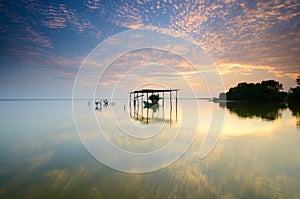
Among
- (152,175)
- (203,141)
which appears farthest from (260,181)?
(203,141)

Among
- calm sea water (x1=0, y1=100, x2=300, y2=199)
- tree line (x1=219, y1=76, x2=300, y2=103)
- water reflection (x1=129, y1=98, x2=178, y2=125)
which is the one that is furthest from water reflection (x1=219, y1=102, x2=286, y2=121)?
tree line (x1=219, y1=76, x2=300, y2=103)

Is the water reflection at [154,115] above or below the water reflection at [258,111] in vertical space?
below

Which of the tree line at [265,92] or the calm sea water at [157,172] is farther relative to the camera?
the tree line at [265,92]

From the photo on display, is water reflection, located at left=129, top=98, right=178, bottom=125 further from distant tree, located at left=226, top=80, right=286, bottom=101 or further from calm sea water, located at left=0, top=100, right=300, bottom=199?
distant tree, located at left=226, top=80, right=286, bottom=101

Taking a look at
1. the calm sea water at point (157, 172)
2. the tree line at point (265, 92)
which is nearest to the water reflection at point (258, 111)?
the calm sea water at point (157, 172)

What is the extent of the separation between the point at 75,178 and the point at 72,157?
8.47ft

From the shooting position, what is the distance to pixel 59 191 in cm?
548

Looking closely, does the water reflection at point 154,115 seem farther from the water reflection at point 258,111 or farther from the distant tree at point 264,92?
the distant tree at point 264,92

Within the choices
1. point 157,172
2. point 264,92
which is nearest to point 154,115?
point 157,172

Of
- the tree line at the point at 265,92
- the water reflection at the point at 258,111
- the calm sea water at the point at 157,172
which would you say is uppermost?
the tree line at the point at 265,92

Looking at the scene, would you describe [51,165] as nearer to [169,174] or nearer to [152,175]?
[152,175]

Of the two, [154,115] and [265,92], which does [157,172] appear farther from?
[265,92]

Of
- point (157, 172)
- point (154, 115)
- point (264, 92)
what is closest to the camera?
point (157, 172)

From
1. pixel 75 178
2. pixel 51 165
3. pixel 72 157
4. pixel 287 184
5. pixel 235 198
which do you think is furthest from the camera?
pixel 72 157
